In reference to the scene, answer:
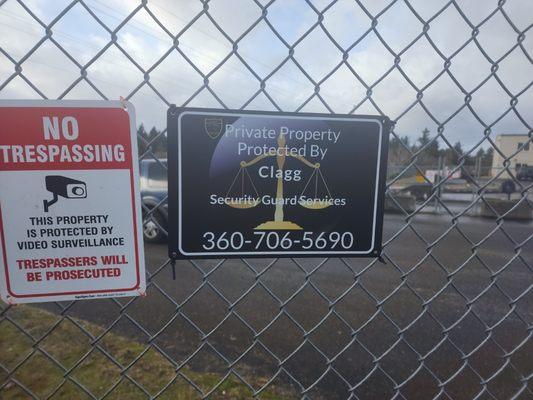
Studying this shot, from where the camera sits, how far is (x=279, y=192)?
111cm

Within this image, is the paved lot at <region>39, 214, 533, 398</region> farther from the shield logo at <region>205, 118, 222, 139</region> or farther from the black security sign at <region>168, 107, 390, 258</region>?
the shield logo at <region>205, 118, 222, 139</region>

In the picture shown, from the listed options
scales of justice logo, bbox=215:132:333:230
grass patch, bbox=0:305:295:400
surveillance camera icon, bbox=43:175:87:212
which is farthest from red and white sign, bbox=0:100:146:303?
grass patch, bbox=0:305:295:400

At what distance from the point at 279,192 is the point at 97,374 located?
6.68 feet

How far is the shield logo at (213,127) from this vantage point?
104 cm

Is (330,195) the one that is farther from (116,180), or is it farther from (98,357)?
(98,357)

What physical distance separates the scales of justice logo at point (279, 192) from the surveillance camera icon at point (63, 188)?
0.41 meters

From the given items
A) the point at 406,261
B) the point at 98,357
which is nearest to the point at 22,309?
the point at 98,357

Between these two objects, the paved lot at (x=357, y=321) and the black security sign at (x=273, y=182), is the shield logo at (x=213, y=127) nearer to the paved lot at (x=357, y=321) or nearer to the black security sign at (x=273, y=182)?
the black security sign at (x=273, y=182)

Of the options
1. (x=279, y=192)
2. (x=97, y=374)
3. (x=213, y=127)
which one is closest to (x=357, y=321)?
(x=97, y=374)

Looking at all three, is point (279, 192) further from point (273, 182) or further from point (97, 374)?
point (97, 374)

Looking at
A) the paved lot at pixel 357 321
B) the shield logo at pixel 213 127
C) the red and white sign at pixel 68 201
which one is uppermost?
the shield logo at pixel 213 127

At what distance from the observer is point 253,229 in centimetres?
112

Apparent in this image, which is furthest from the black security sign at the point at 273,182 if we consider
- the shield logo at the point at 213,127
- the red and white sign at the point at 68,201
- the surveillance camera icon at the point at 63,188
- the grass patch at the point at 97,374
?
the grass patch at the point at 97,374

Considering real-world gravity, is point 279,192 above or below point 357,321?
above
